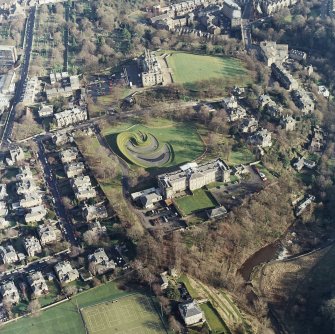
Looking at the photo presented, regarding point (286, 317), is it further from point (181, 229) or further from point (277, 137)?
point (277, 137)

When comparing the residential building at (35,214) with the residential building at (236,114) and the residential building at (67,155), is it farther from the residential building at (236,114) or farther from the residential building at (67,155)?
the residential building at (236,114)

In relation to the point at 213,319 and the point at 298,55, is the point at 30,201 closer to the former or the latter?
the point at 213,319

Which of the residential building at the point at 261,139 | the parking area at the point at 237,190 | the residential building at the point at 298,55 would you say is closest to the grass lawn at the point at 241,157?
the residential building at the point at 261,139

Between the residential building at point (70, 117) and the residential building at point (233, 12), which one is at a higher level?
the residential building at point (233, 12)

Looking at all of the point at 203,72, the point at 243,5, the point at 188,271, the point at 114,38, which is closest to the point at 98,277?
the point at 188,271

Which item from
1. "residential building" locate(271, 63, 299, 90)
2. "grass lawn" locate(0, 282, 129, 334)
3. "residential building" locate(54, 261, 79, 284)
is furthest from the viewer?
"residential building" locate(271, 63, 299, 90)

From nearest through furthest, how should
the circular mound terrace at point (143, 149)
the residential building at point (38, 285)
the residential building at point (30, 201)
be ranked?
the residential building at point (38, 285), the residential building at point (30, 201), the circular mound terrace at point (143, 149)

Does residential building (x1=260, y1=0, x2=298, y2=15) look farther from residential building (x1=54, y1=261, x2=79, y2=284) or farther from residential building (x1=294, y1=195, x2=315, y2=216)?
residential building (x1=54, y1=261, x2=79, y2=284)

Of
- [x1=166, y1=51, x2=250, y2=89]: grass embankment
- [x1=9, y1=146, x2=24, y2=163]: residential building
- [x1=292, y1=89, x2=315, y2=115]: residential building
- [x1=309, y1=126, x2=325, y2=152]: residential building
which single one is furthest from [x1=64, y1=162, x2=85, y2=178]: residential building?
[x1=292, y1=89, x2=315, y2=115]: residential building
